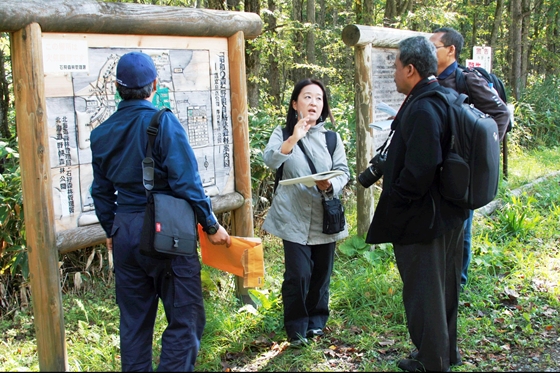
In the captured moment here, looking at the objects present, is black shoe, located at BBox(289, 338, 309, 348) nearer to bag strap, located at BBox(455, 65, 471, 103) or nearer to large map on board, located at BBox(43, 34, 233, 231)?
large map on board, located at BBox(43, 34, 233, 231)

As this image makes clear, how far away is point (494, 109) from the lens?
16.0ft

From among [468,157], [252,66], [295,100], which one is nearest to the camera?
[468,157]

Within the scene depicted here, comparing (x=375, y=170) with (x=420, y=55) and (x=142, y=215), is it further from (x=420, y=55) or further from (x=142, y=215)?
(x=142, y=215)

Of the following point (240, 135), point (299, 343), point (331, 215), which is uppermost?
point (240, 135)

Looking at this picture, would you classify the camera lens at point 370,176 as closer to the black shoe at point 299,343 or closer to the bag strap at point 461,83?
the black shoe at point 299,343

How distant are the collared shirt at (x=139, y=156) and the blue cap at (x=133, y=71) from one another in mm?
109

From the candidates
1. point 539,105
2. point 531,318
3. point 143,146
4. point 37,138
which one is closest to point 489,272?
point 531,318

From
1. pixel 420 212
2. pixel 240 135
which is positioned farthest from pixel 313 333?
Result: pixel 240 135

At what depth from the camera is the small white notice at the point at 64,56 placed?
354 centimetres

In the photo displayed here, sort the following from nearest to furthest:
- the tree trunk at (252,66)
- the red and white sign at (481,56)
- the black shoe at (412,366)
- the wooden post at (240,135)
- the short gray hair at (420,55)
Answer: the short gray hair at (420,55) < the black shoe at (412,366) < the wooden post at (240,135) < the red and white sign at (481,56) < the tree trunk at (252,66)

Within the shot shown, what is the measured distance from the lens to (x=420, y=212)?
3.51 m

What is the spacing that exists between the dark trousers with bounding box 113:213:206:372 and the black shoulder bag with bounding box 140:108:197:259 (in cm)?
13

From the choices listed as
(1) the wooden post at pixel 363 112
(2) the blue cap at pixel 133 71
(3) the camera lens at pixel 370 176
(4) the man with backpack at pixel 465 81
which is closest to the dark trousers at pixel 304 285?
(3) the camera lens at pixel 370 176

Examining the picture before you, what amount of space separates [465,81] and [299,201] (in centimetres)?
189
